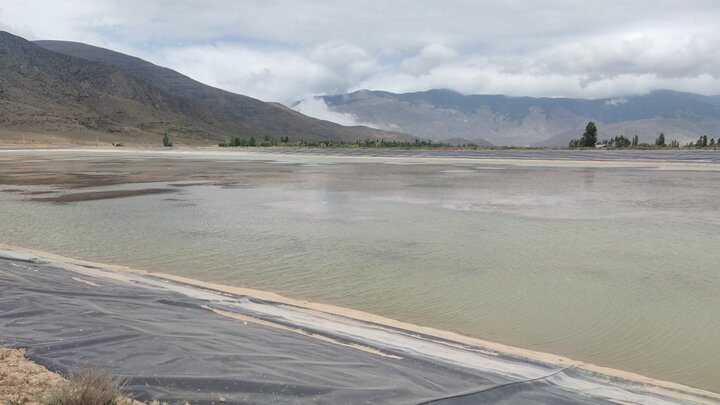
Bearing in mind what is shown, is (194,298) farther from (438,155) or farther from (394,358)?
(438,155)

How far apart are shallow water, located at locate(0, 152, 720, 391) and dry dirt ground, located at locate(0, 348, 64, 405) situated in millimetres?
4411

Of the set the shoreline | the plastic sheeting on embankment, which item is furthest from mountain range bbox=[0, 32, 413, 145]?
the plastic sheeting on embankment

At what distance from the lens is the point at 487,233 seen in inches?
579

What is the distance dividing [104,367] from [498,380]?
3.76 metres

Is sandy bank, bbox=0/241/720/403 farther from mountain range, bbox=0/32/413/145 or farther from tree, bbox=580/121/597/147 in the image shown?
mountain range, bbox=0/32/413/145

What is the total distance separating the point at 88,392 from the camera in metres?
4.06

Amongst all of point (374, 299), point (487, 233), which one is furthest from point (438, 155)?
point (374, 299)

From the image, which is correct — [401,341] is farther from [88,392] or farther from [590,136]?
[590,136]

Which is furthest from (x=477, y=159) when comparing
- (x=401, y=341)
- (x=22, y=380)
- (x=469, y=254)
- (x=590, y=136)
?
(x=22, y=380)

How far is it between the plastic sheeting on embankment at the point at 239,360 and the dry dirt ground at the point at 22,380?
0.14 metres

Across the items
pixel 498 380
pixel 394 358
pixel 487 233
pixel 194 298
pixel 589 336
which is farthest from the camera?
pixel 487 233

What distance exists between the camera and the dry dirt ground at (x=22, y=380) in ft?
14.5

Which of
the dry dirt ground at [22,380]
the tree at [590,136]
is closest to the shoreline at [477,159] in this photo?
the tree at [590,136]

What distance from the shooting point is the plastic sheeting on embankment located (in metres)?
4.87
